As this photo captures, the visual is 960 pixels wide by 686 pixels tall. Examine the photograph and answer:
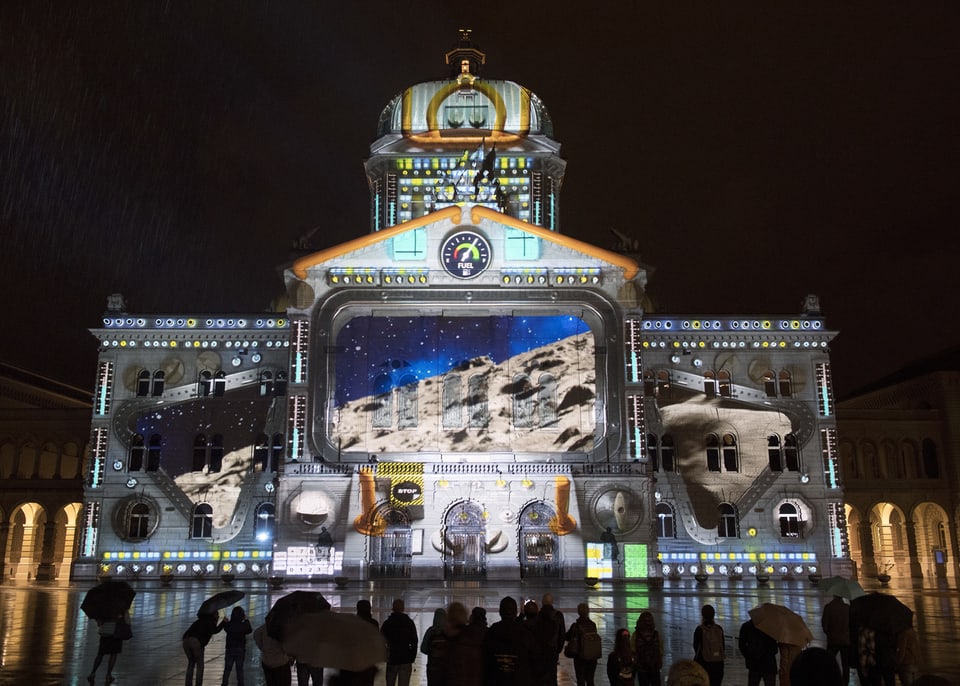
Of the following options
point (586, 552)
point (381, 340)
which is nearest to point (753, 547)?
point (586, 552)

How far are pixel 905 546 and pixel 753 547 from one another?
16.0m

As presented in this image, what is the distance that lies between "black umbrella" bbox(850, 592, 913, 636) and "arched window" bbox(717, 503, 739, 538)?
127 feet

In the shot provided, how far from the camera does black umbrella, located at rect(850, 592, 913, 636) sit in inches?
524

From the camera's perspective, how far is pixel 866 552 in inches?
2408

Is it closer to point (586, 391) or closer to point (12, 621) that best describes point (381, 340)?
point (586, 391)

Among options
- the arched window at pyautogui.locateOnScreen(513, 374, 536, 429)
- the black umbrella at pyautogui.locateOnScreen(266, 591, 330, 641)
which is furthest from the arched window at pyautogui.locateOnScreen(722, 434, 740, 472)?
the black umbrella at pyautogui.locateOnScreen(266, 591, 330, 641)

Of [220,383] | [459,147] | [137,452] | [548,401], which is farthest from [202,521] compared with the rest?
[459,147]

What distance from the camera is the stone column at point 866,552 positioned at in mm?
60844

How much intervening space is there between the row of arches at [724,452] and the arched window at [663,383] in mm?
2334

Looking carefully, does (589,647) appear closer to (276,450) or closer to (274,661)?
(274,661)

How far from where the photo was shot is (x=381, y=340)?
49.6 meters

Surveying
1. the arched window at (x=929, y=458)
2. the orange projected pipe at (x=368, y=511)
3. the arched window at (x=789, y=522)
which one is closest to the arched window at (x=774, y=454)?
the arched window at (x=789, y=522)

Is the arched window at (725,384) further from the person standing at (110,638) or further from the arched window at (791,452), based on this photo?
the person standing at (110,638)

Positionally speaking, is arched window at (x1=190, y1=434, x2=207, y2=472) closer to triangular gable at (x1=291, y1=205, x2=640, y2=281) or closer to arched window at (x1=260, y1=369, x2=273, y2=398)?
arched window at (x1=260, y1=369, x2=273, y2=398)
